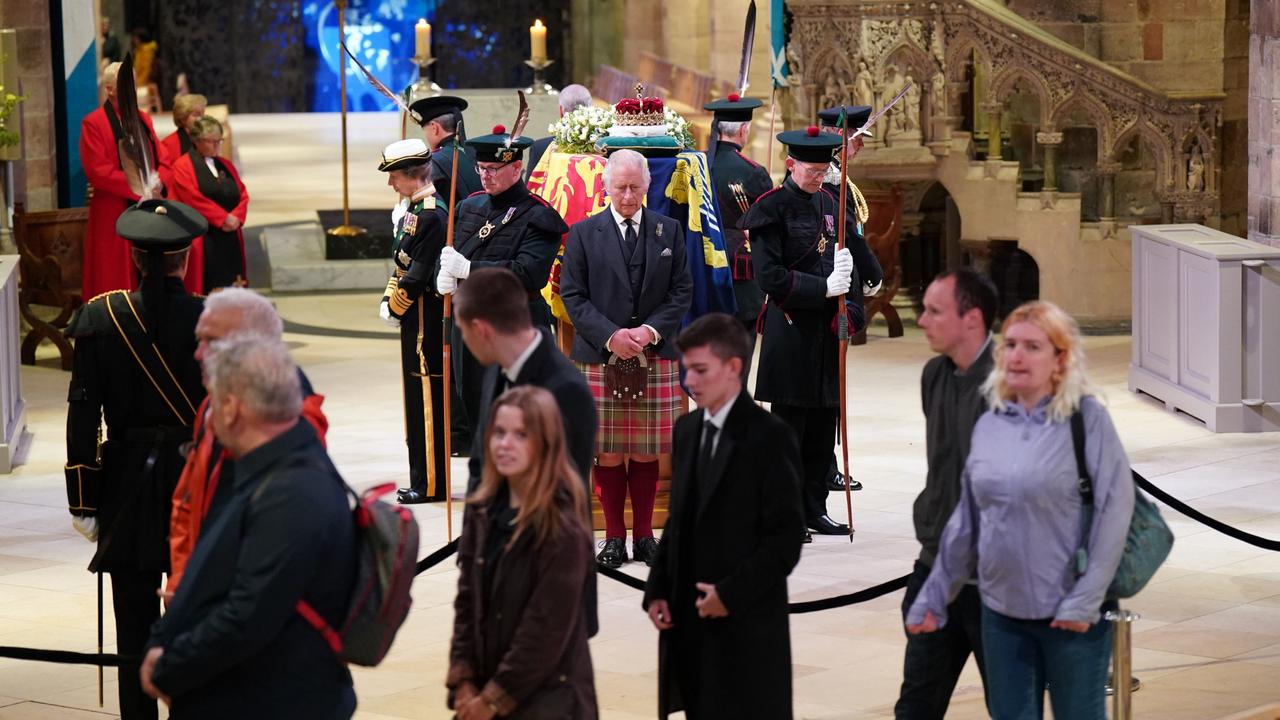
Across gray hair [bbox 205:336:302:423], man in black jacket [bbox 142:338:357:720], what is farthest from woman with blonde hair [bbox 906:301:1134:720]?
gray hair [bbox 205:336:302:423]

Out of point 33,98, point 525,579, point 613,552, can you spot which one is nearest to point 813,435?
point 613,552

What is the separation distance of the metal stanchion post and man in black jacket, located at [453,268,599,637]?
1.41 m

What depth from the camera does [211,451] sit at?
500cm

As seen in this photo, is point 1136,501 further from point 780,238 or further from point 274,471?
point 780,238

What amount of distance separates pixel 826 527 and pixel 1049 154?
22.9ft

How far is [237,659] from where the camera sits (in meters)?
4.34

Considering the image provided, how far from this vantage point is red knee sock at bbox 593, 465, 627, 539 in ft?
27.6

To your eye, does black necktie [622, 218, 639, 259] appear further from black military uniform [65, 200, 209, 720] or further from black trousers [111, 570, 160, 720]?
black trousers [111, 570, 160, 720]

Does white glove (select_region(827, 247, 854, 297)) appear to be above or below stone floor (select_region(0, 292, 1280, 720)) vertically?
above

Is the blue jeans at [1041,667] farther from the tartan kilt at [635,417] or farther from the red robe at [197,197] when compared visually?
the red robe at [197,197]

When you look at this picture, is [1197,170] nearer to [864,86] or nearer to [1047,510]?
[864,86]

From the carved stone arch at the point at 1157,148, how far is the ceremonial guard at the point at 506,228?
7543 millimetres

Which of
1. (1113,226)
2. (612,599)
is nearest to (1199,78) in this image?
(1113,226)

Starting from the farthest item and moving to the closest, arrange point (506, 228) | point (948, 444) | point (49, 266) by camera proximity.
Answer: point (49, 266), point (506, 228), point (948, 444)
